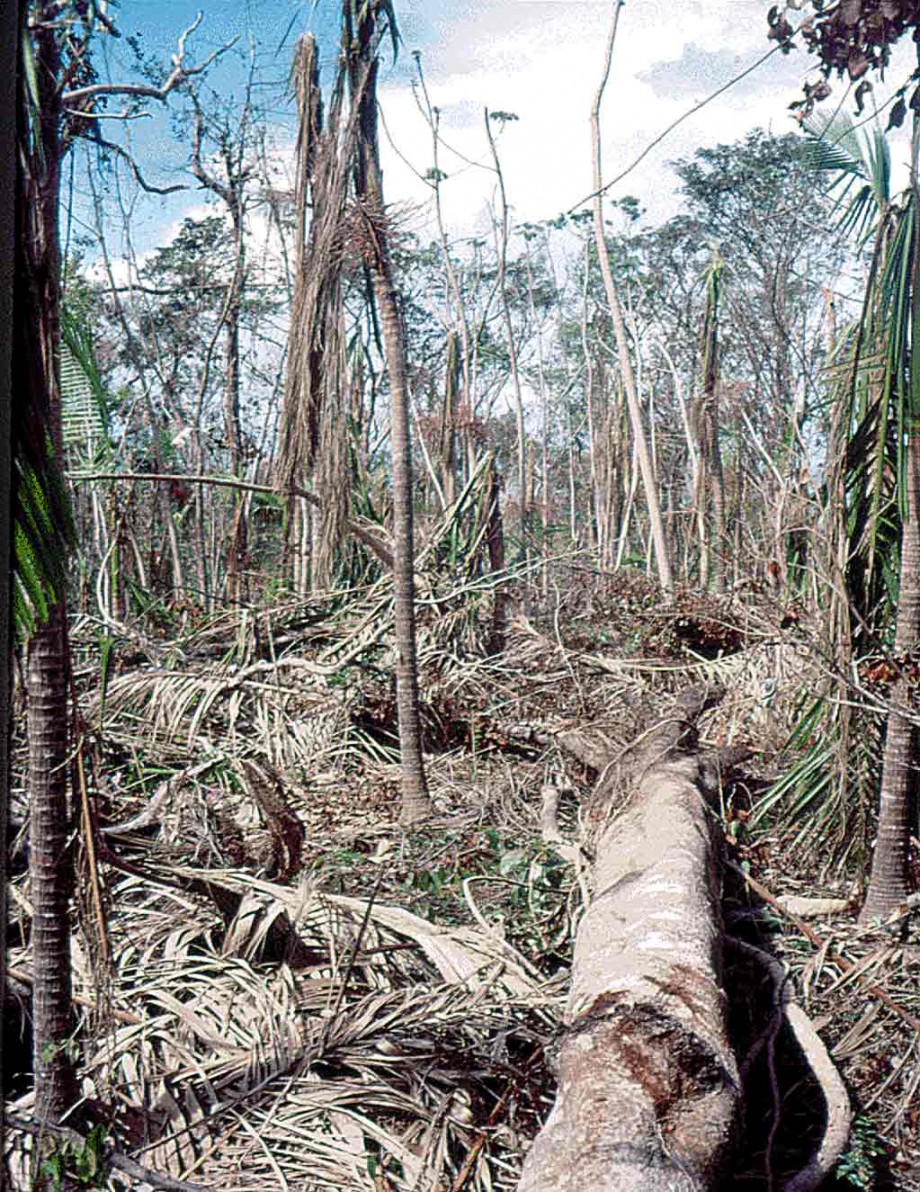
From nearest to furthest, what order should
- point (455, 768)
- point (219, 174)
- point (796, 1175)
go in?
point (796, 1175) → point (219, 174) → point (455, 768)

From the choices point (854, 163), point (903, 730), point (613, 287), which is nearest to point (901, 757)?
point (903, 730)

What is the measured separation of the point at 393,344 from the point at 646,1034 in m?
1.77

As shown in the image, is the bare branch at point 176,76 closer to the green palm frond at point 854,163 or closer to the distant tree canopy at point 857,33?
the distant tree canopy at point 857,33

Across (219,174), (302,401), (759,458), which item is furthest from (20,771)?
(759,458)

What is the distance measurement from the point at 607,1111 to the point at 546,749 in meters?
2.01

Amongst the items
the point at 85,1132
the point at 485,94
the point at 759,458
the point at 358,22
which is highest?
the point at 358,22

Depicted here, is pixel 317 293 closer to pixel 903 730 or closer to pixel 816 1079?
pixel 903 730

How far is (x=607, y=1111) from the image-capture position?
1.23 meters

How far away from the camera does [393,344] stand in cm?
265

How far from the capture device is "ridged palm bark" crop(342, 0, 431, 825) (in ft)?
7.91

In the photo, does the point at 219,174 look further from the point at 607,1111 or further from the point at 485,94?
the point at 607,1111

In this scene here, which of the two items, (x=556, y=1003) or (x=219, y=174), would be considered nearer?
(x=556, y=1003)

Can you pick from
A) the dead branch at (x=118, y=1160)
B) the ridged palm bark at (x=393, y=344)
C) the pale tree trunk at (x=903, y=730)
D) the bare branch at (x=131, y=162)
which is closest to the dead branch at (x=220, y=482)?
the ridged palm bark at (x=393, y=344)

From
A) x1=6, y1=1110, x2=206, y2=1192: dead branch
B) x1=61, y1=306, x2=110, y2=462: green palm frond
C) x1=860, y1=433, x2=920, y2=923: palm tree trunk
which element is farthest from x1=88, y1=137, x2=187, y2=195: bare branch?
x1=860, y1=433, x2=920, y2=923: palm tree trunk
